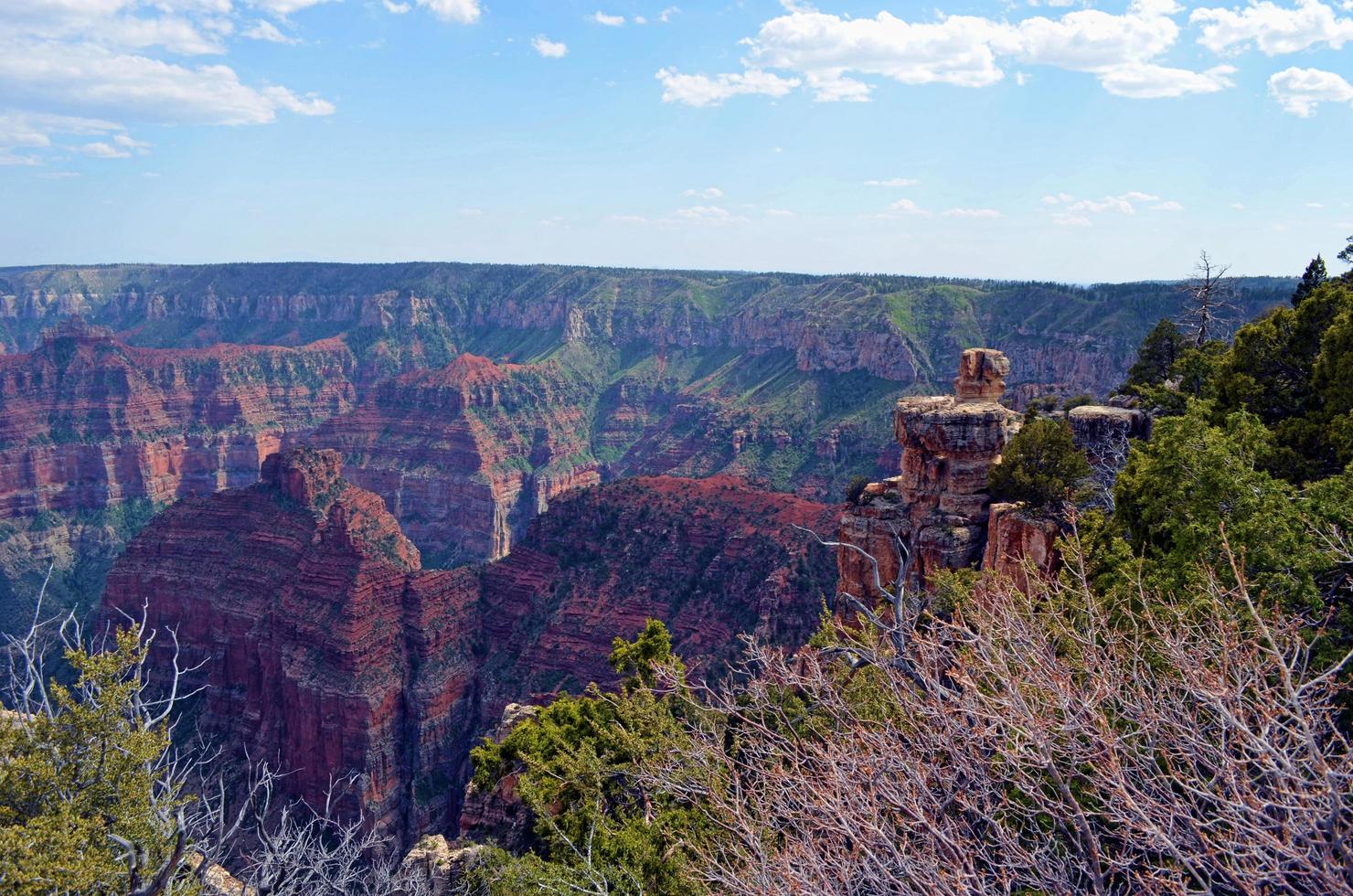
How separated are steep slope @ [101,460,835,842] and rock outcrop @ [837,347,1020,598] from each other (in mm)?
17615

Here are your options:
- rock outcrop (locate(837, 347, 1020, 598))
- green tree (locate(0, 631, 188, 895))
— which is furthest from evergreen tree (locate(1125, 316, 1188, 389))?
green tree (locate(0, 631, 188, 895))

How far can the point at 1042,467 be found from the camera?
2922cm

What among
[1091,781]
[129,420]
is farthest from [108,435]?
[1091,781]

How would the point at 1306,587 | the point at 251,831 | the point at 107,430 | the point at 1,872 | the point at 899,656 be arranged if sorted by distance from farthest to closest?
the point at 107,430 < the point at 251,831 < the point at 899,656 < the point at 1306,587 < the point at 1,872

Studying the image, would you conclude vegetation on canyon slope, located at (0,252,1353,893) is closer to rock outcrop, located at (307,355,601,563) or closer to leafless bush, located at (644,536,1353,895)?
leafless bush, located at (644,536,1353,895)

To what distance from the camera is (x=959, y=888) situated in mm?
9500

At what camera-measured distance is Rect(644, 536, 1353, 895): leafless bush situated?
8.93 metres

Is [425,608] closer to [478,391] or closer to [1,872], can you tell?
[1,872]

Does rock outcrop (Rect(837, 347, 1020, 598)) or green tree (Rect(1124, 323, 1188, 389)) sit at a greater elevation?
green tree (Rect(1124, 323, 1188, 389))

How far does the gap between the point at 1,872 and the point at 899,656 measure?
15288 millimetres

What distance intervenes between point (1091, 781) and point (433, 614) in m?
59.4

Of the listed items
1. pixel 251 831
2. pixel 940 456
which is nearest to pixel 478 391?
pixel 251 831

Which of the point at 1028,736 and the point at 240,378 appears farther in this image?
the point at 240,378

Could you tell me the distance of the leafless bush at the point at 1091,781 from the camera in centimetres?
893
